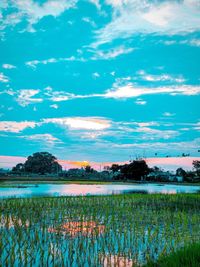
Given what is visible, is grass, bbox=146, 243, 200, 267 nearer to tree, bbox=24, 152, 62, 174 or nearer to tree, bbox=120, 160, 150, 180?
tree, bbox=120, 160, 150, 180

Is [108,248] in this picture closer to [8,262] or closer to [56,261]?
[56,261]

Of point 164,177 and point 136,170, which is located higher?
point 136,170

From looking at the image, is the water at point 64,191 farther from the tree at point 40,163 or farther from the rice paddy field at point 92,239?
the tree at point 40,163

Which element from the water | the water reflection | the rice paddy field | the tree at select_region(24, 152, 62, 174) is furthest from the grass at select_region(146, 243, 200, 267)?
the tree at select_region(24, 152, 62, 174)

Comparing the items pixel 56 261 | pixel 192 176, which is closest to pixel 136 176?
pixel 192 176

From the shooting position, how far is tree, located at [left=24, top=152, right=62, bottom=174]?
143875 mm

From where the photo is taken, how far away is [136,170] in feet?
369

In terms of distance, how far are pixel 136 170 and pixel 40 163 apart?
48.8m

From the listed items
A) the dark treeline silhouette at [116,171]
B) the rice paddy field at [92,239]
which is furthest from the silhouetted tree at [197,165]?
the rice paddy field at [92,239]

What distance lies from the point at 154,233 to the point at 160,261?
16.2 feet

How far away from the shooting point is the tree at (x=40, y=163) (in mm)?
143875

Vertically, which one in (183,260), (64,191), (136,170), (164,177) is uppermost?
(136,170)

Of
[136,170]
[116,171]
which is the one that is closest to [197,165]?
[136,170]

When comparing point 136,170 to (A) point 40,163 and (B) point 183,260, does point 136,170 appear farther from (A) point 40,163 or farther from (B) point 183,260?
(B) point 183,260
